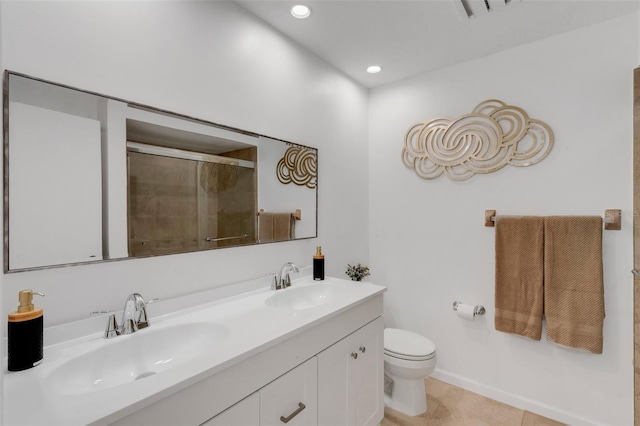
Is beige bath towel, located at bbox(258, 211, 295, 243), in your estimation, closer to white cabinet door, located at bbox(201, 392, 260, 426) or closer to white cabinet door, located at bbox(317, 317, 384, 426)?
white cabinet door, located at bbox(317, 317, 384, 426)

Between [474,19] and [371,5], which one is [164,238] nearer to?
[371,5]

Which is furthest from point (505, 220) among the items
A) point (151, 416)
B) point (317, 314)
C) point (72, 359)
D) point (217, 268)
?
point (72, 359)

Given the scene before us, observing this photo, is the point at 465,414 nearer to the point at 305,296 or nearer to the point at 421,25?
the point at 305,296

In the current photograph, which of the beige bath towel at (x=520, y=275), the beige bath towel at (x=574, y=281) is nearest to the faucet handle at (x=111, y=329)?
the beige bath towel at (x=520, y=275)

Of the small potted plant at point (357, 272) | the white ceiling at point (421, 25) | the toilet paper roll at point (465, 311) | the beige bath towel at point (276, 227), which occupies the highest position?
the white ceiling at point (421, 25)

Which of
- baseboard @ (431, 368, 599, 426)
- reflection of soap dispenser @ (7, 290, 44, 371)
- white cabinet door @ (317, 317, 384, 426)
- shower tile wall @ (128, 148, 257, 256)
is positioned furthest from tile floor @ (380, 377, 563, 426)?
reflection of soap dispenser @ (7, 290, 44, 371)

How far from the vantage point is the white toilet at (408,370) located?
79.8 inches

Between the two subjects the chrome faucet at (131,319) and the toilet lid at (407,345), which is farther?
the toilet lid at (407,345)

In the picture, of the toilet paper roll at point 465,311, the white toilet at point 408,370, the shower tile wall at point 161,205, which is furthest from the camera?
the toilet paper roll at point 465,311

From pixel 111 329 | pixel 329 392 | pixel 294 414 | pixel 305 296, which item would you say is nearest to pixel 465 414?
pixel 329 392

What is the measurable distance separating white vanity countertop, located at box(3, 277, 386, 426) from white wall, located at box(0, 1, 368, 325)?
0.46 feet

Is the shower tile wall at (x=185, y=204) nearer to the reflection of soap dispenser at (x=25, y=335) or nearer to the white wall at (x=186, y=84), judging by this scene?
the white wall at (x=186, y=84)

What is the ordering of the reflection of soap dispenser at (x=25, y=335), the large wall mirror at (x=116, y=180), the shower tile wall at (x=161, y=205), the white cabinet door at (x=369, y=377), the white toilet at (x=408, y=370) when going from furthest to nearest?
1. the white toilet at (x=408, y=370)
2. the white cabinet door at (x=369, y=377)
3. the shower tile wall at (x=161, y=205)
4. the large wall mirror at (x=116, y=180)
5. the reflection of soap dispenser at (x=25, y=335)

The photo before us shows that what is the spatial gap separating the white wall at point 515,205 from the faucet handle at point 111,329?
78.4 inches
